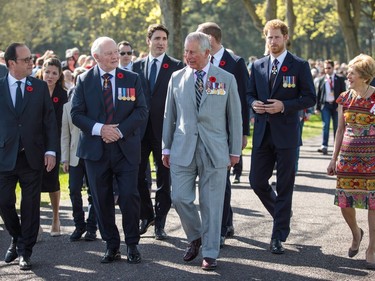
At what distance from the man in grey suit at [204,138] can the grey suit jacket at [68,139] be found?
191cm

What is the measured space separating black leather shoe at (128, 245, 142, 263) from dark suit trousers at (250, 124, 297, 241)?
4.69 ft

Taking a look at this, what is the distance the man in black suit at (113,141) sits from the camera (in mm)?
7812

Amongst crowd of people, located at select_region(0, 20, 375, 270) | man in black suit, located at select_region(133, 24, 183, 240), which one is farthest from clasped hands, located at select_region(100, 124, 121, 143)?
man in black suit, located at select_region(133, 24, 183, 240)

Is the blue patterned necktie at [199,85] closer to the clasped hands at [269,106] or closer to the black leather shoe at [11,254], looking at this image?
the clasped hands at [269,106]

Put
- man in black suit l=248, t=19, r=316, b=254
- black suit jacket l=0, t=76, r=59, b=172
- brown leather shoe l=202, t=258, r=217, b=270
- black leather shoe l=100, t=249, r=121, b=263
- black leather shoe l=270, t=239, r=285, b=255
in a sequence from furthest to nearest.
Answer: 1. man in black suit l=248, t=19, r=316, b=254
2. black leather shoe l=270, t=239, r=285, b=255
3. black leather shoe l=100, t=249, r=121, b=263
4. black suit jacket l=0, t=76, r=59, b=172
5. brown leather shoe l=202, t=258, r=217, b=270

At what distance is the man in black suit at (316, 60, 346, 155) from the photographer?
2005cm

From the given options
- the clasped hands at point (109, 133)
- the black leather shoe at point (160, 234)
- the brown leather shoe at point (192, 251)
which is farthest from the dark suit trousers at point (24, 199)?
the black leather shoe at point (160, 234)

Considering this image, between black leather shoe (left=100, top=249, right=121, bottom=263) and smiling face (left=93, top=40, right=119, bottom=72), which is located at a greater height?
smiling face (left=93, top=40, right=119, bottom=72)

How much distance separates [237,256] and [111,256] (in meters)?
1.25

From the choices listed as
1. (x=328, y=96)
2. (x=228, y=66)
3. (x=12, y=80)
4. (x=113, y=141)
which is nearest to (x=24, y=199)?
(x=113, y=141)

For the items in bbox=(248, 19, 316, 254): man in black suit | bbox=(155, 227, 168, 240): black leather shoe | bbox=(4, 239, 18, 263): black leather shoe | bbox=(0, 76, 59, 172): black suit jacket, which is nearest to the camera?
bbox=(0, 76, 59, 172): black suit jacket

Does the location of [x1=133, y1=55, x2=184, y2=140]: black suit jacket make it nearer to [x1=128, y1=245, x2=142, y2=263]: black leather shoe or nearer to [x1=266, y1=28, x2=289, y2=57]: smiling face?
[x1=266, y1=28, x2=289, y2=57]: smiling face

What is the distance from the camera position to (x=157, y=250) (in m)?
8.46

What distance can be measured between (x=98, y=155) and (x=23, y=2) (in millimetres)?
54952
